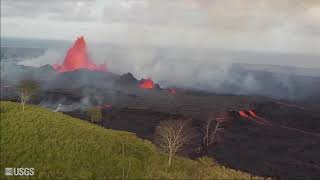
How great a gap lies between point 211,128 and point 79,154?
328ft

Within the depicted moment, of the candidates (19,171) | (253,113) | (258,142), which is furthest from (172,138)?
(253,113)

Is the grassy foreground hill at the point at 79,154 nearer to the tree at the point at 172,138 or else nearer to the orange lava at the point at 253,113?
the tree at the point at 172,138

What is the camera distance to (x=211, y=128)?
481 feet

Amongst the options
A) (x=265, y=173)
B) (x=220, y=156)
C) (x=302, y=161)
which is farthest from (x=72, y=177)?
(x=302, y=161)

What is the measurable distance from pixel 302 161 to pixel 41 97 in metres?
118

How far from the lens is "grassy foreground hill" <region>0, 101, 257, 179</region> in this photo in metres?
46.8

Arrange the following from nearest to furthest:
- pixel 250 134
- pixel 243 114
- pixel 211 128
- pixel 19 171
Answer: pixel 19 171, pixel 250 134, pixel 211 128, pixel 243 114

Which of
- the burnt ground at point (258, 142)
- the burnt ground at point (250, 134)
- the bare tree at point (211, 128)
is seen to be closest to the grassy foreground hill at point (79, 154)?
the burnt ground at point (250, 134)

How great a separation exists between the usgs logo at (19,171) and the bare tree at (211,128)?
7829cm

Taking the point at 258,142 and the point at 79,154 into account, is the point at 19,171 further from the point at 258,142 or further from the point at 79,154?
the point at 258,142

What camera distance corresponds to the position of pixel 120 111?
166 m

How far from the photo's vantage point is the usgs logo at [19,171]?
4406cm

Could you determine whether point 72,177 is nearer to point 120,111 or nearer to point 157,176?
point 157,176

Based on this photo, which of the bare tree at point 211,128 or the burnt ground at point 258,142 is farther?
the bare tree at point 211,128
